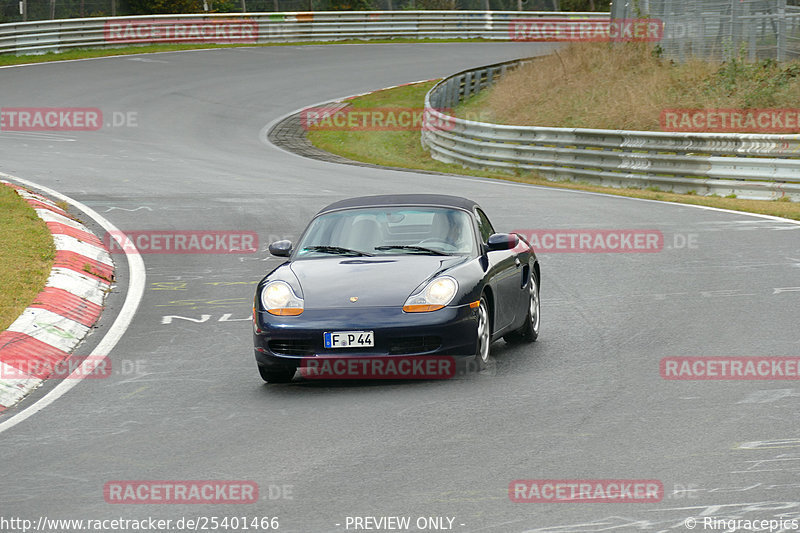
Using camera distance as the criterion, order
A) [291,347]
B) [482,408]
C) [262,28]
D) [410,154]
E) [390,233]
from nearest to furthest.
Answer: [482,408], [291,347], [390,233], [410,154], [262,28]

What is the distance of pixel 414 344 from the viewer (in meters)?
8.59

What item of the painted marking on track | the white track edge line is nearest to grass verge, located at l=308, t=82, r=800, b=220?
the white track edge line

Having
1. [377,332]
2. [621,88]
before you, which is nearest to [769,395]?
[377,332]

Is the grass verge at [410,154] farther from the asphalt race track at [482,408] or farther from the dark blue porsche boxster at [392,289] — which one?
the dark blue porsche boxster at [392,289]

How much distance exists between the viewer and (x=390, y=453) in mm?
6719

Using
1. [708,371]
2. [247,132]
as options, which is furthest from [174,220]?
[247,132]

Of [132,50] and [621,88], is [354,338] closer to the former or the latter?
[621,88]

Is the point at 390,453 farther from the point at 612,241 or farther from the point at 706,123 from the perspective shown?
the point at 706,123

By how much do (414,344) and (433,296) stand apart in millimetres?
386

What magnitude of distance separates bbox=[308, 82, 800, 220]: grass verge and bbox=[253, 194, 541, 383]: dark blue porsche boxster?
9078 mm

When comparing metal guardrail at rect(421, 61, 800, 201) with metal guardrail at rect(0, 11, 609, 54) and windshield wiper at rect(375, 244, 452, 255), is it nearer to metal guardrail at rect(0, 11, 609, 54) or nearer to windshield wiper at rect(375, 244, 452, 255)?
windshield wiper at rect(375, 244, 452, 255)

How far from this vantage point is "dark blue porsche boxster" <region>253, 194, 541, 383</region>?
28.1 ft

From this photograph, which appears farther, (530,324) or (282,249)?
(530,324)

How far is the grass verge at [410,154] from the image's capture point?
1933 centimetres
